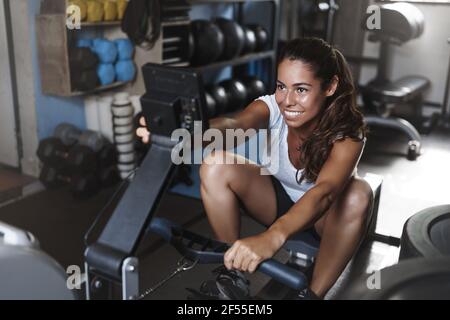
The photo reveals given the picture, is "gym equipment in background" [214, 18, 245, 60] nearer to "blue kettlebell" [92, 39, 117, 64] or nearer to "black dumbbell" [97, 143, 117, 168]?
"blue kettlebell" [92, 39, 117, 64]

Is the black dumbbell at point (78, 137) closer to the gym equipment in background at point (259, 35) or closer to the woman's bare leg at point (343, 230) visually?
the gym equipment in background at point (259, 35)

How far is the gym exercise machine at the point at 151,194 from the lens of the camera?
0.92 m

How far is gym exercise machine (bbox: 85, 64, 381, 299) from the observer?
3.03 feet

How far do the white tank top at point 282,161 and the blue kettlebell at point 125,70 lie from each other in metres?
1.51

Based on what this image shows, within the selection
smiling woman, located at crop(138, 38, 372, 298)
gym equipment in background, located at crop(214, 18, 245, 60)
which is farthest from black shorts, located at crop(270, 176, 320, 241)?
gym equipment in background, located at crop(214, 18, 245, 60)

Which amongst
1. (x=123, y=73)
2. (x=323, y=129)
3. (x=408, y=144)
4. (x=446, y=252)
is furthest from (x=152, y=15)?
(x=446, y=252)

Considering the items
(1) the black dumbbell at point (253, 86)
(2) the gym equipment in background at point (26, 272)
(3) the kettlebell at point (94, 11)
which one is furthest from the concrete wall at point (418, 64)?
(2) the gym equipment in background at point (26, 272)

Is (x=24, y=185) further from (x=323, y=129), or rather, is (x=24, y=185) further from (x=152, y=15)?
(x=323, y=129)

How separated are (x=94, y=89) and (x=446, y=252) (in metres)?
2.02

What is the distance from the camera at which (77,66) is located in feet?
8.11

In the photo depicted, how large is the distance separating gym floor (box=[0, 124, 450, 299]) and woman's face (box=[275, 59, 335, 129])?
384mm
